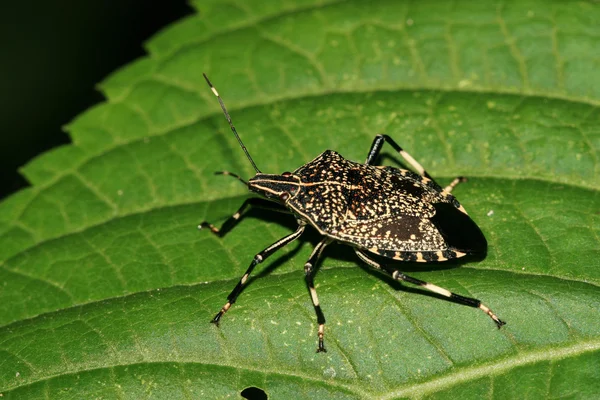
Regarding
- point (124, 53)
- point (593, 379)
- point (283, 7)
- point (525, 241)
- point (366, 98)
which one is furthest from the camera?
point (124, 53)

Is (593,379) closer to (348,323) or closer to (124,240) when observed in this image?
(348,323)

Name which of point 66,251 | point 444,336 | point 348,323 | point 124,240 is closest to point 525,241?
point 444,336

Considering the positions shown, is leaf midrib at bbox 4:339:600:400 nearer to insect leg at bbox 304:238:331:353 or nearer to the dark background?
insect leg at bbox 304:238:331:353

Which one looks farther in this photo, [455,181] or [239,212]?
[239,212]

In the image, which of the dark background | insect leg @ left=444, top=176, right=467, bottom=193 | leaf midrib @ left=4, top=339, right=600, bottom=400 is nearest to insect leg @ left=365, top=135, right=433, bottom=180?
insect leg @ left=444, top=176, right=467, bottom=193

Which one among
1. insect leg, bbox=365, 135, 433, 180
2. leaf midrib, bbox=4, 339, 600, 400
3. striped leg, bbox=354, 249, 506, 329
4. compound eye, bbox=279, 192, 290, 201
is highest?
insect leg, bbox=365, 135, 433, 180

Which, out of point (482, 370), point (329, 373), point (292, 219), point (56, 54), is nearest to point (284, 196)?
point (292, 219)

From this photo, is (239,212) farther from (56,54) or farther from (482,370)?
(56,54)
